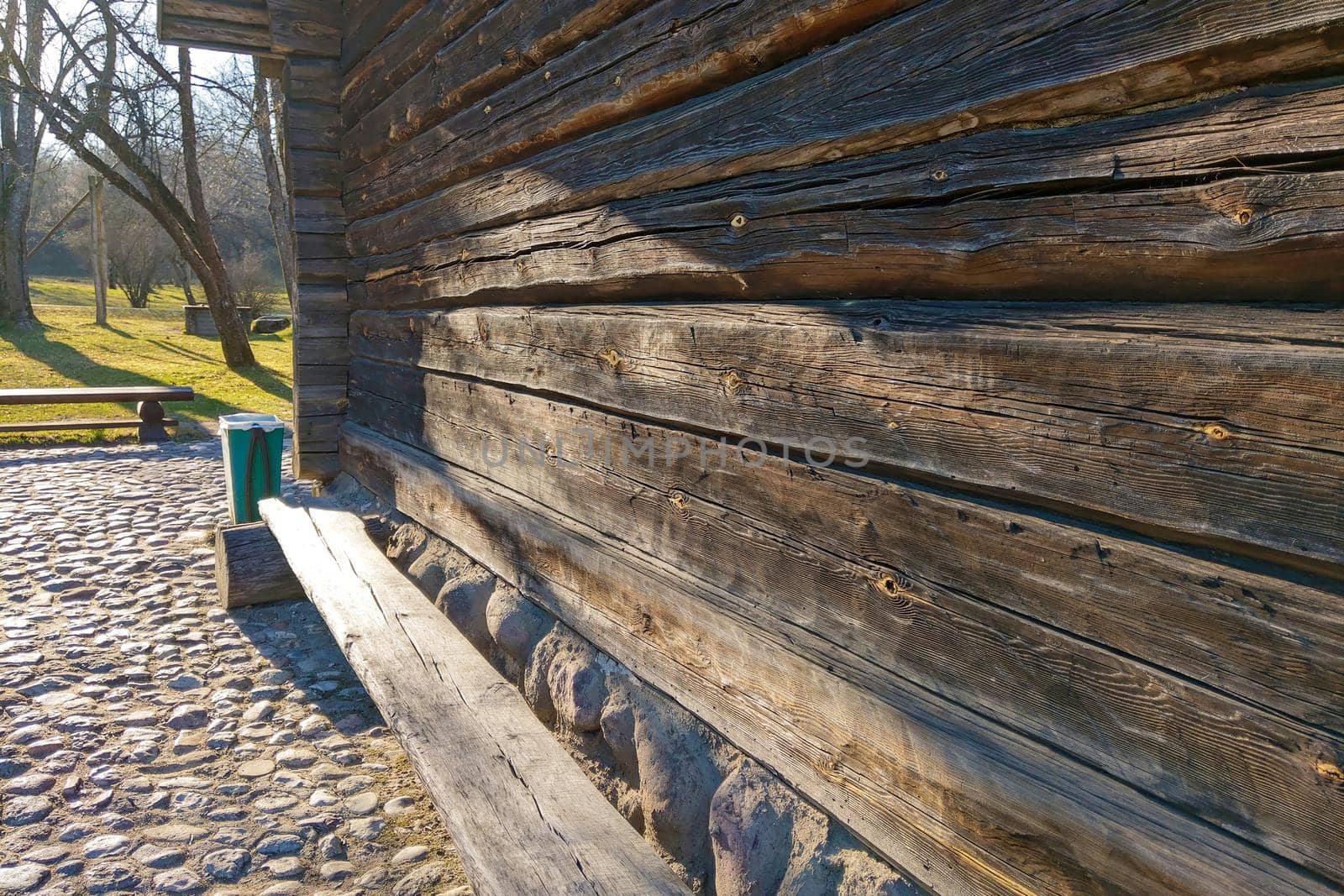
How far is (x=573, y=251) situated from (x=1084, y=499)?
6.00 ft

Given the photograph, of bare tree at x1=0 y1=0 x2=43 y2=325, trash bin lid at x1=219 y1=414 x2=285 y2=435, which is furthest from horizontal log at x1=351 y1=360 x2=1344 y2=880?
bare tree at x1=0 y1=0 x2=43 y2=325

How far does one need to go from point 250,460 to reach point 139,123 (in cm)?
722

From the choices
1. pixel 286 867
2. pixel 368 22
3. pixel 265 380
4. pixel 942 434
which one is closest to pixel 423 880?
pixel 286 867

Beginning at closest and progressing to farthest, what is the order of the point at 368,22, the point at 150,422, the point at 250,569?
the point at 250,569, the point at 368,22, the point at 150,422

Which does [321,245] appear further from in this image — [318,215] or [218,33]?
[218,33]

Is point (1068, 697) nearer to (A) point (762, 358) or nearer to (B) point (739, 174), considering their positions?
(A) point (762, 358)

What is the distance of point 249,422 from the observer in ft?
17.2

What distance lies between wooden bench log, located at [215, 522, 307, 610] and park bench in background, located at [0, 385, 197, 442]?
531 cm

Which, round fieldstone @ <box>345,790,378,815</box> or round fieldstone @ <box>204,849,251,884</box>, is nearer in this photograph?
round fieldstone @ <box>204,849,251,884</box>

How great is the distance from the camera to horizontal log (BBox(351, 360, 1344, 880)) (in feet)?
3.89

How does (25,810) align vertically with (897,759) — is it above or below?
below

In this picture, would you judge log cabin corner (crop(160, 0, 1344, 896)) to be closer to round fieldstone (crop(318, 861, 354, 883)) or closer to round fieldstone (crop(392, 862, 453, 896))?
round fieldstone (crop(392, 862, 453, 896))

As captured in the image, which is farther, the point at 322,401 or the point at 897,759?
the point at 322,401

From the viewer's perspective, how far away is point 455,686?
263 cm
